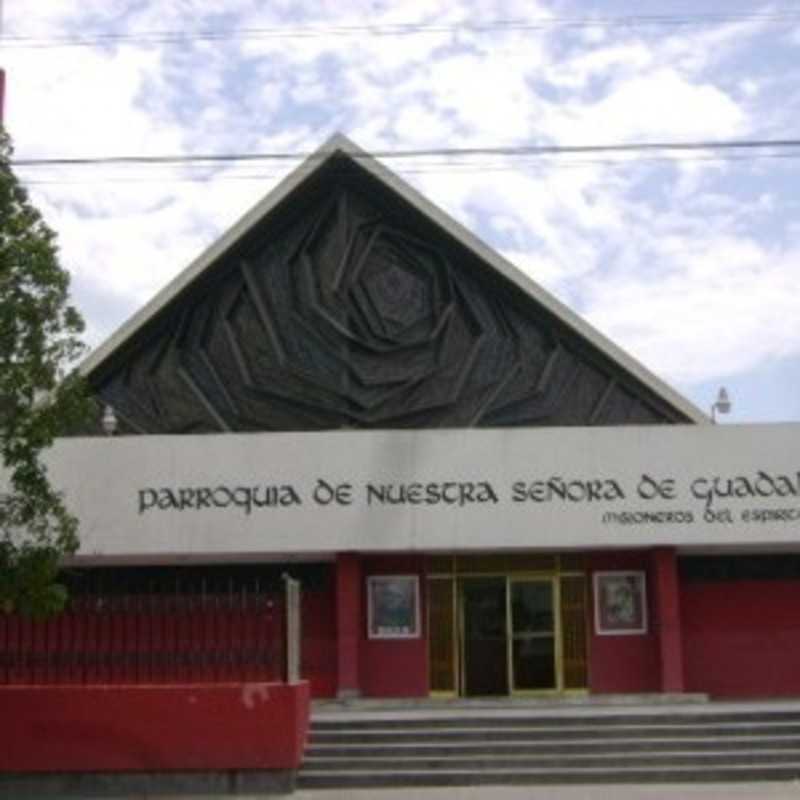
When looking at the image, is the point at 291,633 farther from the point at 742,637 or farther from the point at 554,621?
the point at 742,637

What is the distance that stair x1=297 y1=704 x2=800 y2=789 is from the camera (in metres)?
18.2

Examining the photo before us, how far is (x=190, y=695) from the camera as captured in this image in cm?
1822

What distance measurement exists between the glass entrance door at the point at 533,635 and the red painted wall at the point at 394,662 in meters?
1.53

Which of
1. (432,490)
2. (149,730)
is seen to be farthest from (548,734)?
(432,490)

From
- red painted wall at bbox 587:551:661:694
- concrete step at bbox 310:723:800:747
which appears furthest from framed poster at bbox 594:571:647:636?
concrete step at bbox 310:723:800:747

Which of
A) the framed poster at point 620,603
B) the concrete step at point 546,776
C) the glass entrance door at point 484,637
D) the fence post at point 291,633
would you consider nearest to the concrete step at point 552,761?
the concrete step at point 546,776

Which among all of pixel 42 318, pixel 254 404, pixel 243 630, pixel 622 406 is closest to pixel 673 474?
pixel 622 406

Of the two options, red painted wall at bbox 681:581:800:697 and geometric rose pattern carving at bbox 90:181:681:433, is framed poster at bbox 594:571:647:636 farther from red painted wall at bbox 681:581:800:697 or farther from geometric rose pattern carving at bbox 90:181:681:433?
geometric rose pattern carving at bbox 90:181:681:433

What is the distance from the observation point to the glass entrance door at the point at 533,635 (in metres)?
25.6

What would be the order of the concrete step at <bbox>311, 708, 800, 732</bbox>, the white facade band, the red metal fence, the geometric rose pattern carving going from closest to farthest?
the red metal fence, the concrete step at <bbox>311, 708, 800, 732</bbox>, the white facade band, the geometric rose pattern carving

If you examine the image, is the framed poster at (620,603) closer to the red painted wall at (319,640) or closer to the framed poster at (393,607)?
the framed poster at (393,607)

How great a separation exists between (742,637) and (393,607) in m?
6.06

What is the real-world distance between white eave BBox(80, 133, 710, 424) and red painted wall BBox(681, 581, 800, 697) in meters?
3.08

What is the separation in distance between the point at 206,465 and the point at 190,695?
6824 mm
